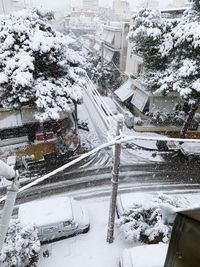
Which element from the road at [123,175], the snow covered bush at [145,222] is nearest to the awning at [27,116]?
the road at [123,175]

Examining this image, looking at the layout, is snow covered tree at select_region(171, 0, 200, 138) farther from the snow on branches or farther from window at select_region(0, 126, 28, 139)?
window at select_region(0, 126, 28, 139)

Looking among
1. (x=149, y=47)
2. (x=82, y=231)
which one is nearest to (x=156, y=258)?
(x=82, y=231)

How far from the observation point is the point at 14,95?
13.4 metres

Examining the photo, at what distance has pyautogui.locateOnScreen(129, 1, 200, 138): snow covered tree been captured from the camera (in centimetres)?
1280

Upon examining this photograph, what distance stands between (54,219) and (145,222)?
12.7 ft

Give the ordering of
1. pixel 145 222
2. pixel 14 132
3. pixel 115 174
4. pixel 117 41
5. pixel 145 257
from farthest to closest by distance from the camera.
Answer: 1. pixel 117 41
2. pixel 14 132
3. pixel 145 222
4. pixel 145 257
5. pixel 115 174

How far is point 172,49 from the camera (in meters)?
14.7

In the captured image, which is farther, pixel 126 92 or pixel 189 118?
pixel 126 92

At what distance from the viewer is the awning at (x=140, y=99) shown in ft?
66.0

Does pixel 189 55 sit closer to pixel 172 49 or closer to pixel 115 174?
pixel 172 49

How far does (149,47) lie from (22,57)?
29.2 ft

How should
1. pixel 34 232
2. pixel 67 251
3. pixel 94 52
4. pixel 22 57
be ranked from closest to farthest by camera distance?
pixel 34 232 → pixel 67 251 → pixel 22 57 → pixel 94 52

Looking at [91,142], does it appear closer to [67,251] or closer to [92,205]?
[92,205]

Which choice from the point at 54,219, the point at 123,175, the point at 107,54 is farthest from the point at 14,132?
the point at 107,54
